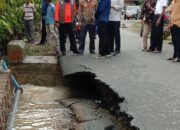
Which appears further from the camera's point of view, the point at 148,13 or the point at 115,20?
the point at 148,13

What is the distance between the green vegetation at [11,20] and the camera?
958cm

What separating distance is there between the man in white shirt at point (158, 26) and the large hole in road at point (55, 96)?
347cm

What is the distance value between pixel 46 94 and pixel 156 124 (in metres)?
3.68

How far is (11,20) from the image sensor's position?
36.4 feet

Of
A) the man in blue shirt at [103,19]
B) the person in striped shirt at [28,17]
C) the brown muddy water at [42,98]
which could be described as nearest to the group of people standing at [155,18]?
the man in blue shirt at [103,19]

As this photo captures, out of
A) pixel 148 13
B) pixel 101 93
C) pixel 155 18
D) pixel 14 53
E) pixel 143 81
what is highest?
pixel 148 13

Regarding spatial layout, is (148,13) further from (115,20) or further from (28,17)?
(28,17)

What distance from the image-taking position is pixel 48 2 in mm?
13086

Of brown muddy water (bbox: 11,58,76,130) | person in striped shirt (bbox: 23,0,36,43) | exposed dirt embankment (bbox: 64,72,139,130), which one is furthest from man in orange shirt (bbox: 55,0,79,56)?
person in striped shirt (bbox: 23,0,36,43)

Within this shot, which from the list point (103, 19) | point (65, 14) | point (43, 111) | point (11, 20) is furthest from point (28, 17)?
point (43, 111)

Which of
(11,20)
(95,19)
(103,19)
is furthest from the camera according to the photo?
(11,20)

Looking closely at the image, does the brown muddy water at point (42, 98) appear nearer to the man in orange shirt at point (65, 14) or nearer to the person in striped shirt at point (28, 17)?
the man in orange shirt at point (65, 14)

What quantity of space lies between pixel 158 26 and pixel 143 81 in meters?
4.66

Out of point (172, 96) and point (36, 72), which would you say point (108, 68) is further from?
point (172, 96)
